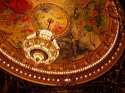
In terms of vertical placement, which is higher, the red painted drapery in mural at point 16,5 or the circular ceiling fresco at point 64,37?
Result: the red painted drapery in mural at point 16,5

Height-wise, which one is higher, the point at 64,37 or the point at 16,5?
the point at 16,5

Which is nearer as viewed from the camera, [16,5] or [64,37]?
[16,5]

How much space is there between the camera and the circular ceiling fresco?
12438 mm

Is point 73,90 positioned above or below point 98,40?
below

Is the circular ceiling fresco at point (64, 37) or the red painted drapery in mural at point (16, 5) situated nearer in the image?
the circular ceiling fresco at point (64, 37)

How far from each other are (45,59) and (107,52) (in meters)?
1.83

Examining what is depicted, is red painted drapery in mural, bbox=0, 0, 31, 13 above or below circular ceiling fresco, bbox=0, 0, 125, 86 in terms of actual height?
above

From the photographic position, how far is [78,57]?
1316 cm

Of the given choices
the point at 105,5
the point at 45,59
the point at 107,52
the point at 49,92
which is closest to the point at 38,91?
the point at 49,92

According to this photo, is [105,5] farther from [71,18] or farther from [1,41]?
[1,41]

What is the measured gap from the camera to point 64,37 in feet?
43.2

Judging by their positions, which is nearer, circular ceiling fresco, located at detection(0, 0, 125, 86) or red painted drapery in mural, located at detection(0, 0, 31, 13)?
circular ceiling fresco, located at detection(0, 0, 125, 86)

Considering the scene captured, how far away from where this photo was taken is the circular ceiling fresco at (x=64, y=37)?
12.4 meters

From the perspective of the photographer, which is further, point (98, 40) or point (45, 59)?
point (98, 40)
